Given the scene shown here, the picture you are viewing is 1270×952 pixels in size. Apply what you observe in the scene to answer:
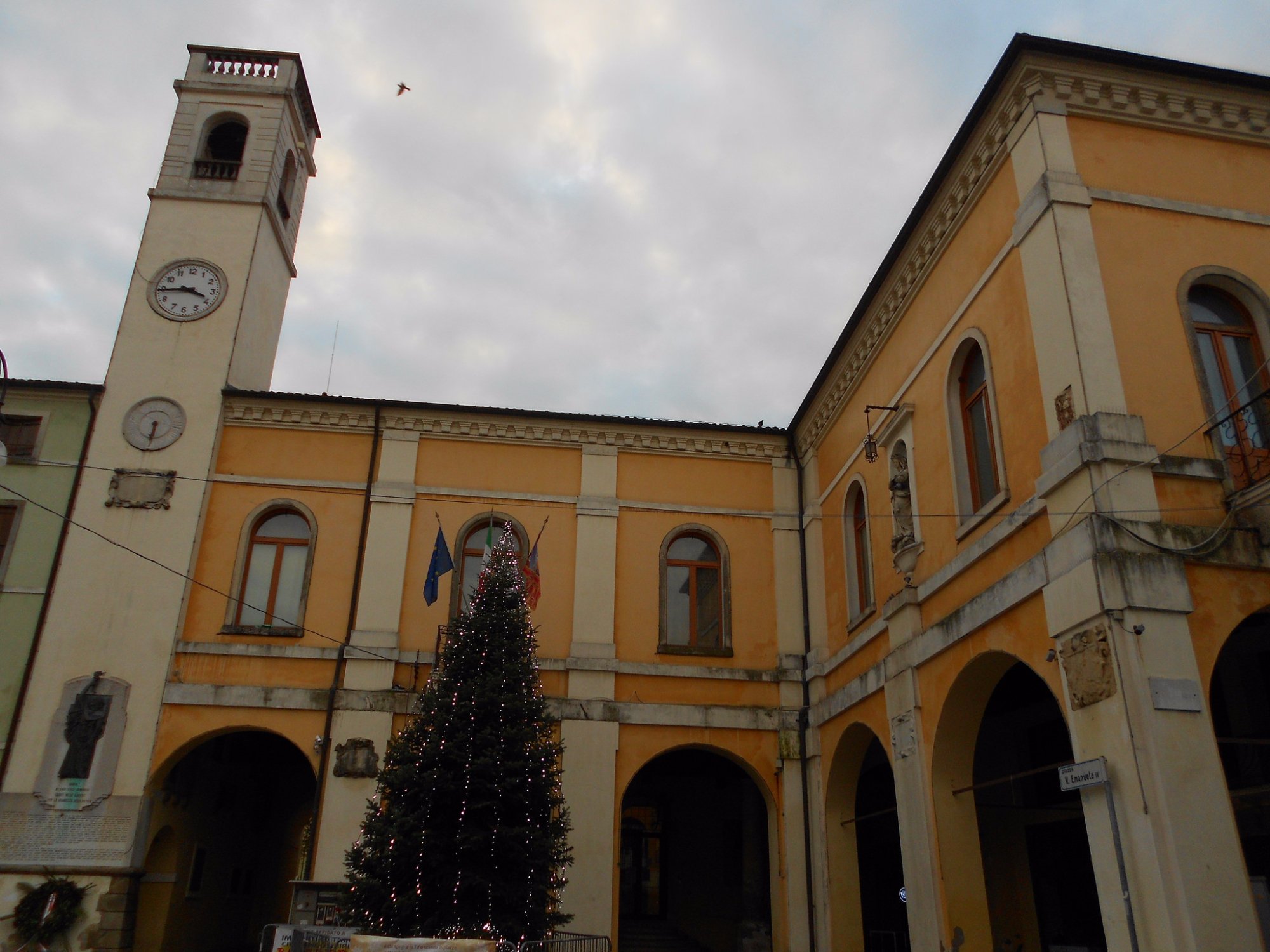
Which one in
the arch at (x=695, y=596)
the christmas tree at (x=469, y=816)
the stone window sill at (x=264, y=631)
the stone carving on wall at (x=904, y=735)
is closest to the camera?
the christmas tree at (x=469, y=816)

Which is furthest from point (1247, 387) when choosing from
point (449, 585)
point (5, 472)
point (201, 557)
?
point (5, 472)

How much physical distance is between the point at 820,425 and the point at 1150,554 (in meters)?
8.78

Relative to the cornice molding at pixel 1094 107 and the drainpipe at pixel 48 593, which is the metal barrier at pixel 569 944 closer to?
the drainpipe at pixel 48 593


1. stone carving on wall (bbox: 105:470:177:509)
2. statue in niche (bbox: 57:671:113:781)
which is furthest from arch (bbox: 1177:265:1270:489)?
statue in niche (bbox: 57:671:113:781)

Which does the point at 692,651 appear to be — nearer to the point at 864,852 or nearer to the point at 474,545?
the point at 474,545

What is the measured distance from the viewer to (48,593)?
1531 cm

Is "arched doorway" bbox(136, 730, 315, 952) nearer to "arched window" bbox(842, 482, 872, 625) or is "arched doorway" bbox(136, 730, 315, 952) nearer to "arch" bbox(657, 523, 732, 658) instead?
"arch" bbox(657, 523, 732, 658)

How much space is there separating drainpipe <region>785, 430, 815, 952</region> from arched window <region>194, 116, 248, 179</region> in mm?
11799

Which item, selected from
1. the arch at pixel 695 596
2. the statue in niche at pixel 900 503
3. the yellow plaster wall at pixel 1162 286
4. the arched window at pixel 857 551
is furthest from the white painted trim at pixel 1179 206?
the arch at pixel 695 596

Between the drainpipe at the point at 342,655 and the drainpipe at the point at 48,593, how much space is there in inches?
172

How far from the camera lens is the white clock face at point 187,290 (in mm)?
17406

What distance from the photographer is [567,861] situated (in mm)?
12242

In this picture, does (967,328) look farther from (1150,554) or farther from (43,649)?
(43,649)

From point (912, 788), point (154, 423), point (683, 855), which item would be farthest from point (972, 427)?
point (154, 423)
